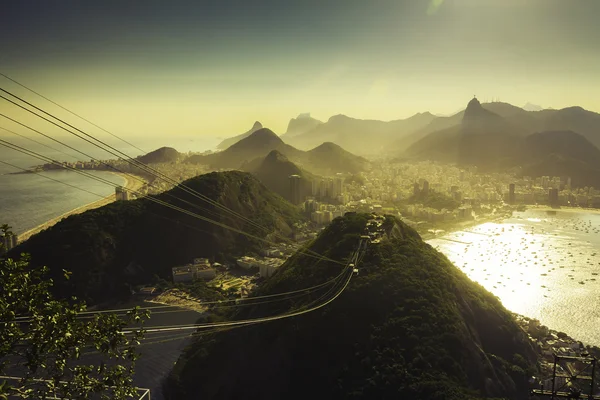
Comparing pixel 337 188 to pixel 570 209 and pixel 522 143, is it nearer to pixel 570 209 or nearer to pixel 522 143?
pixel 570 209

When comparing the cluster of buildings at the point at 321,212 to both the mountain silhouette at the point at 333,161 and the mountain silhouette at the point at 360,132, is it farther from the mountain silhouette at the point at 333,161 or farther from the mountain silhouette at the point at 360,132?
the mountain silhouette at the point at 360,132

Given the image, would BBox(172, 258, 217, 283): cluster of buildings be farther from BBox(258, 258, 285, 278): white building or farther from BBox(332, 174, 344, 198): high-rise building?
BBox(332, 174, 344, 198): high-rise building

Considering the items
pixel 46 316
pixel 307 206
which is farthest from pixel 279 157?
pixel 46 316

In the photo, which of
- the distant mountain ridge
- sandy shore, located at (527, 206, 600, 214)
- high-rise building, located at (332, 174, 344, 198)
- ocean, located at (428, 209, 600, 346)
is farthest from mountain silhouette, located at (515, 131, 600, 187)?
high-rise building, located at (332, 174, 344, 198)

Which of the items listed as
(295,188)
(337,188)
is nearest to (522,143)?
(337,188)

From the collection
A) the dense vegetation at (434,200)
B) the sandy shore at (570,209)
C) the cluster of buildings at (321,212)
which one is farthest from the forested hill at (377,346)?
the sandy shore at (570,209)

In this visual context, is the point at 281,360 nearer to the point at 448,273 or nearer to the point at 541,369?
the point at 448,273
